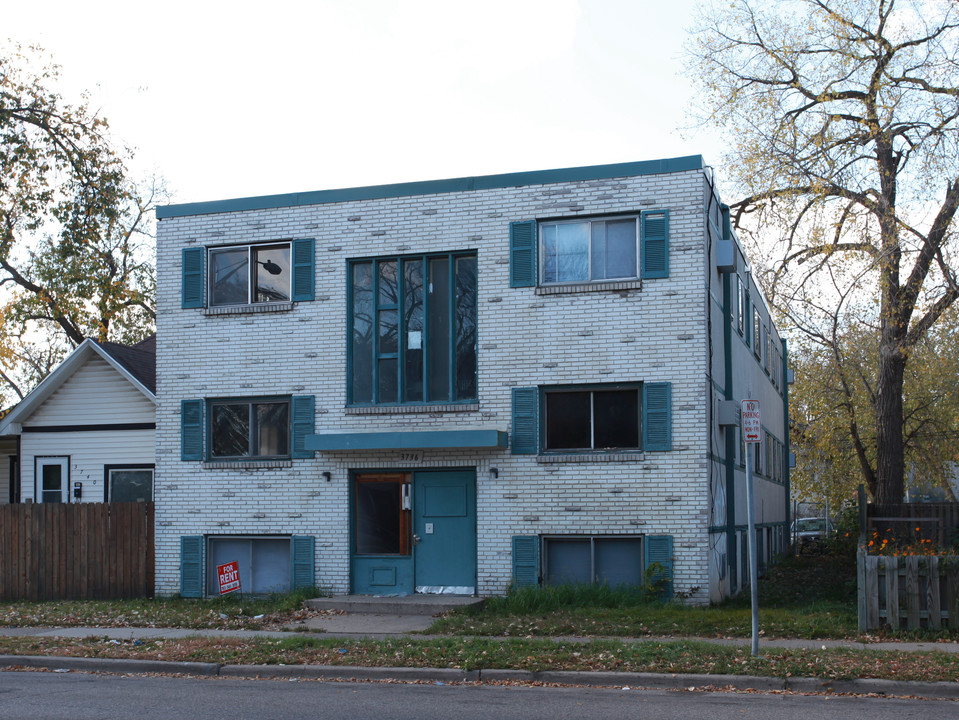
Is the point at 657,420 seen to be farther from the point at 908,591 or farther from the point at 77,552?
the point at 77,552

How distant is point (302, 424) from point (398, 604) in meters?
3.80

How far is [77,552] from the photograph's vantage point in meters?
19.6

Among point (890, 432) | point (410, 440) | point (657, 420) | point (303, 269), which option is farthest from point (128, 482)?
point (890, 432)

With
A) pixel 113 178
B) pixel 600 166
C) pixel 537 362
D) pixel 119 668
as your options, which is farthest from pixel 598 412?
pixel 113 178

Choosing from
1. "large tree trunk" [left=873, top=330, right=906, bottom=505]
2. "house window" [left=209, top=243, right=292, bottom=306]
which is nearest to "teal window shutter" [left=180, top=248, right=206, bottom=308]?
"house window" [left=209, top=243, right=292, bottom=306]

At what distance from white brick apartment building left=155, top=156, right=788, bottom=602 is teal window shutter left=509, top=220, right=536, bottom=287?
4 centimetres

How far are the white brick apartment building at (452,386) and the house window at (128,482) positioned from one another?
176 inches

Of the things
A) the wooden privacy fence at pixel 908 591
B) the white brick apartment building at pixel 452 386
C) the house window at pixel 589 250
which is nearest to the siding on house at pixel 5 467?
the white brick apartment building at pixel 452 386

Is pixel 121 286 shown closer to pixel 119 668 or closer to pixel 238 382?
pixel 238 382

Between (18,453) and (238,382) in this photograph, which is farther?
(18,453)

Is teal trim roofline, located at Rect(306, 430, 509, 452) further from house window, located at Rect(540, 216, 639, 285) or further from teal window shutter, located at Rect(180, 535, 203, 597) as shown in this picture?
teal window shutter, located at Rect(180, 535, 203, 597)

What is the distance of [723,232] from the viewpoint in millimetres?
20172

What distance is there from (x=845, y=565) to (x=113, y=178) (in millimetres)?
26899

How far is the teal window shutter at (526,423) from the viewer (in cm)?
1742
